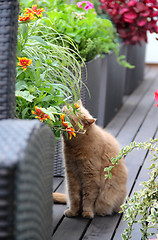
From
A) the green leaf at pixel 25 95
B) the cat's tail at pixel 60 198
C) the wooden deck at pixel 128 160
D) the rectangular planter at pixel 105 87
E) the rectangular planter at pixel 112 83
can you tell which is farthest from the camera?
the rectangular planter at pixel 112 83

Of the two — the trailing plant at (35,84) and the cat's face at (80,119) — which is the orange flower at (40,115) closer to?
the trailing plant at (35,84)

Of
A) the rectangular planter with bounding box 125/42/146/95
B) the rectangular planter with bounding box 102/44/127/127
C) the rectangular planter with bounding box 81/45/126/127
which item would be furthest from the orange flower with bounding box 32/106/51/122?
the rectangular planter with bounding box 125/42/146/95

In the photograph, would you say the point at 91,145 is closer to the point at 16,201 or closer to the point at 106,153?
the point at 106,153

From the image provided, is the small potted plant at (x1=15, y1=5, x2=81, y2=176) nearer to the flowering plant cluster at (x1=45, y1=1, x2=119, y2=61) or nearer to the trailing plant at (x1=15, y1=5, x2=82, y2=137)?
the trailing plant at (x1=15, y1=5, x2=82, y2=137)

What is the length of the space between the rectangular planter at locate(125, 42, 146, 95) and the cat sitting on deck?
101 inches

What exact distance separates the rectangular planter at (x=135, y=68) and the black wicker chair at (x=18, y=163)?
Answer: 3.29 m

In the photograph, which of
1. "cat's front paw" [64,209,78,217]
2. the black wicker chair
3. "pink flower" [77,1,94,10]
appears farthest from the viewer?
"pink flower" [77,1,94,10]

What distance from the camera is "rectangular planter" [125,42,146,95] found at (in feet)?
15.4

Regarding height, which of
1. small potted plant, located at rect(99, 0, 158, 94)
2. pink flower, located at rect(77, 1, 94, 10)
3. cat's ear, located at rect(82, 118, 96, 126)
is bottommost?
cat's ear, located at rect(82, 118, 96, 126)

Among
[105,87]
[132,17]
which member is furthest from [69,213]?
[132,17]

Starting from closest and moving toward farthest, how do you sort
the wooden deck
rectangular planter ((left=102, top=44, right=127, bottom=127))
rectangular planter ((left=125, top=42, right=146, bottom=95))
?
the wooden deck → rectangular planter ((left=102, top=44, right=127, bottom=127)) → rectangular planter ((left=125, top=42, right=146, bottom=95))

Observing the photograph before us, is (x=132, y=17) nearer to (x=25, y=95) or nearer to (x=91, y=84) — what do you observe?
(x=91, y=84)

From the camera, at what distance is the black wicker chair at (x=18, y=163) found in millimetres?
845

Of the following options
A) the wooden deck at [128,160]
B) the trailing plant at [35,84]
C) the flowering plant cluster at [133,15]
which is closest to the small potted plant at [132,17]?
the flowering plant cluster at [133,15]
